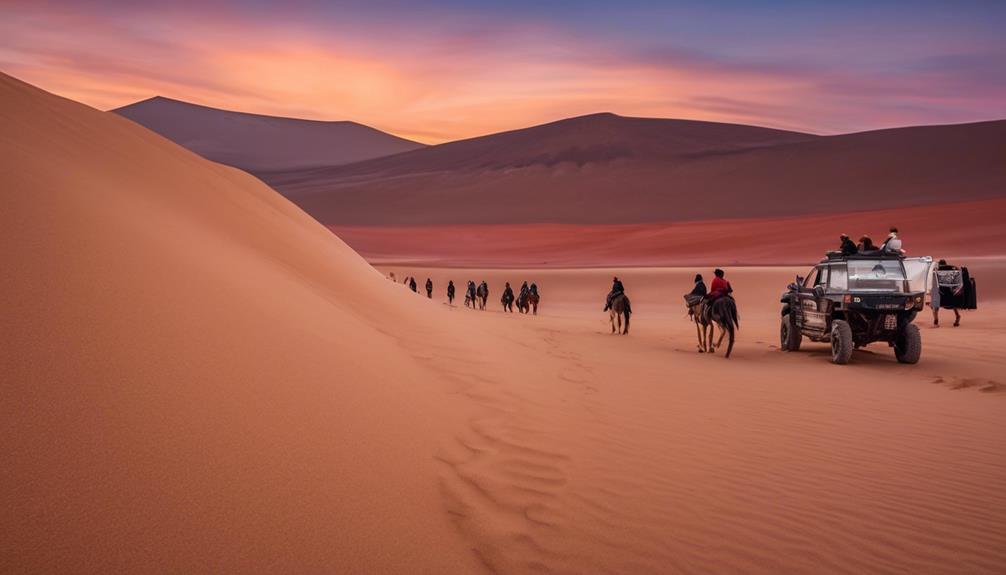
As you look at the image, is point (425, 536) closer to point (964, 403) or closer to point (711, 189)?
point (964, 403)

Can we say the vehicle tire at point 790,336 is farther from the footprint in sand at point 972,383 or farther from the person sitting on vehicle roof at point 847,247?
the footprint in sand at point 972,383

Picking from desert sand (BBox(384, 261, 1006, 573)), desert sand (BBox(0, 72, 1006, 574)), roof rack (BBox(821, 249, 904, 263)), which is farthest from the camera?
roof rack (BBox(821, 249, 904, 263))

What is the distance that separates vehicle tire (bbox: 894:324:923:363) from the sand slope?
1083 centimetres

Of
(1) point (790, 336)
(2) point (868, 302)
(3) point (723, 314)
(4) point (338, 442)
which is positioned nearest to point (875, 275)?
(2) point (868, 302)

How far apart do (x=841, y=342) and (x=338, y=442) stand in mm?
12052

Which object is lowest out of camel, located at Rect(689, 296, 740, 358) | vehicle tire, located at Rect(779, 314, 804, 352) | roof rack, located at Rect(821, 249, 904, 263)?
vehicle tire, located at Rect(779, 314, 804, 352)

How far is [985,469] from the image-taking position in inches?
285

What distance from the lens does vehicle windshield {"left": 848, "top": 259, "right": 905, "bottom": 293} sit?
15219 mm

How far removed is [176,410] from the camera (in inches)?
192

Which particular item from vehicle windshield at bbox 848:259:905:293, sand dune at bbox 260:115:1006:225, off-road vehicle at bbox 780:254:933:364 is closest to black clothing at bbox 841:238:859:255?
off-road vehicle at bbox 780:254:933:364

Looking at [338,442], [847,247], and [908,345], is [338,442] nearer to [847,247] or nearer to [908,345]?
[908,345]

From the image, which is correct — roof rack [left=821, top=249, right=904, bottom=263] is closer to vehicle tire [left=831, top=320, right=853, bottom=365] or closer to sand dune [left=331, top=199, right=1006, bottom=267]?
vehicle tire [left=831, top=320, right=853, bottom=365]

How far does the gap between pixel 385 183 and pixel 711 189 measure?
227ft

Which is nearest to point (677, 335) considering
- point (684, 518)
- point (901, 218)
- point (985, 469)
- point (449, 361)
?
point (449, 361)
